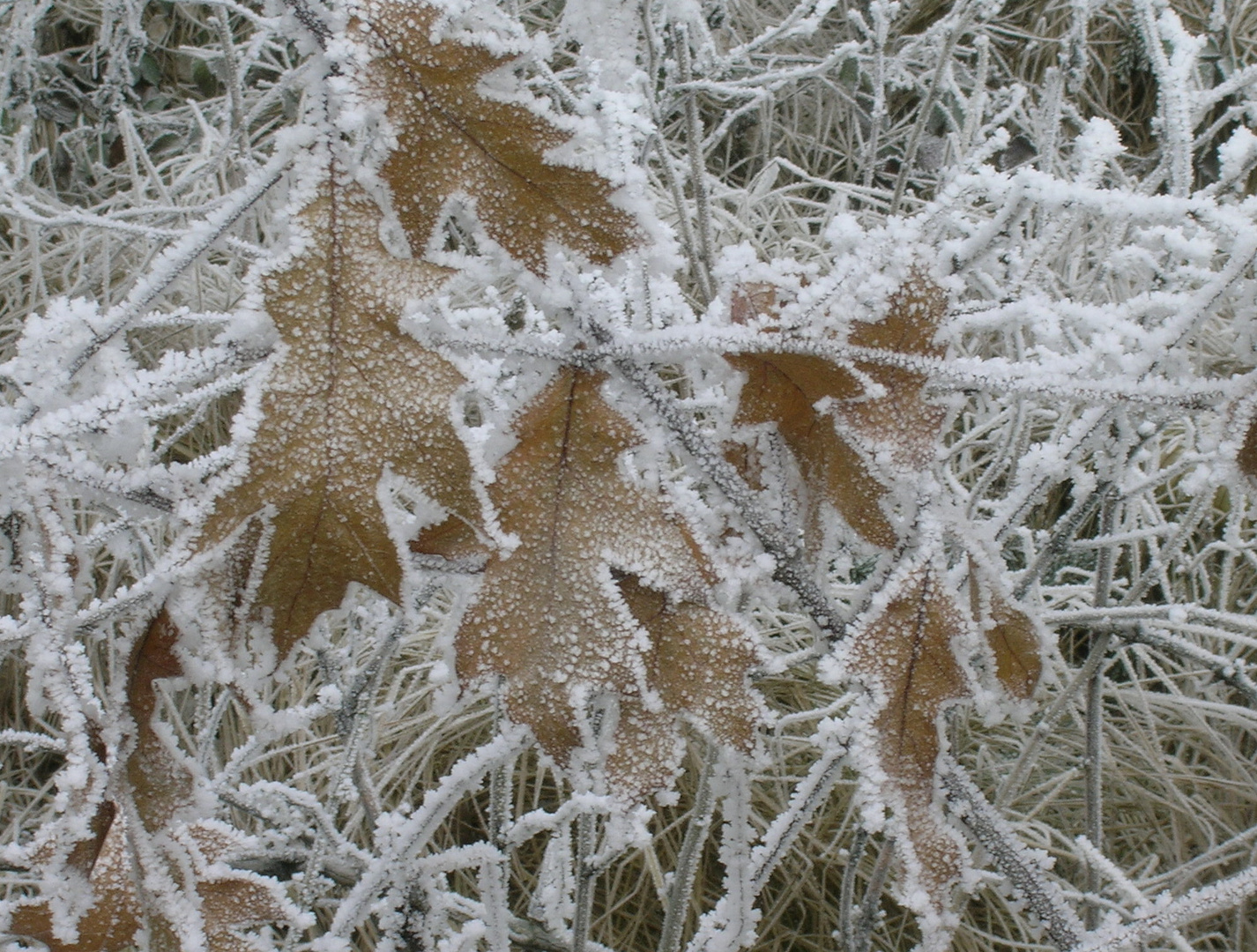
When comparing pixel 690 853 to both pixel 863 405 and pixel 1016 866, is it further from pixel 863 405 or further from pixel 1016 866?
pixel 863 405

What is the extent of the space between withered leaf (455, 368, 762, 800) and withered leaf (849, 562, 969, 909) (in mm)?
50

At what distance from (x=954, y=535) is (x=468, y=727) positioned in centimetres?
119

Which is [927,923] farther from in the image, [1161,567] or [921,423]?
[1161,567]

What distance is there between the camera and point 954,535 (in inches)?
15.5

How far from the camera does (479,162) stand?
12.7 inches

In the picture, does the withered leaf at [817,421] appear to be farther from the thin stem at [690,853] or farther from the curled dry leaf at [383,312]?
the thin stem at [690,853]

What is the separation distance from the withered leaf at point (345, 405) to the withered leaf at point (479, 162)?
2 centimetres

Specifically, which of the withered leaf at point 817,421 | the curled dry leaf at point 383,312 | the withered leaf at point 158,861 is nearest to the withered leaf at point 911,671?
the withered leaf at point 817,421

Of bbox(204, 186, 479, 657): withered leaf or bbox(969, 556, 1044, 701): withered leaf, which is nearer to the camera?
bbox(204, 186, 479, 657): withered leaf

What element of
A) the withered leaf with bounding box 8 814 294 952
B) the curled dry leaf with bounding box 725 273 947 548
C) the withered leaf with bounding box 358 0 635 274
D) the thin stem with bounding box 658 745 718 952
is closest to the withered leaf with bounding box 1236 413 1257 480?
the curled dry leaf with bounding box 725 273 947 548

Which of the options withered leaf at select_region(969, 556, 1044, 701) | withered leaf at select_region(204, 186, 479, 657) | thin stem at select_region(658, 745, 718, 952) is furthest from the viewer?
thin stem at select_region(658, 745, 718, 952)

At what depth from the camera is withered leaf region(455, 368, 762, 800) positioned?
33 cm

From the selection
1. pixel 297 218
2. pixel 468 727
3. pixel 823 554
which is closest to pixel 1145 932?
pixel 823 554

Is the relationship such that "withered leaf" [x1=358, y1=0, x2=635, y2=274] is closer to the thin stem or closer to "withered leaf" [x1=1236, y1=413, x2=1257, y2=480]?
"withered leaf" [x1=1236, y1=413, x2=1257, y2=480]
